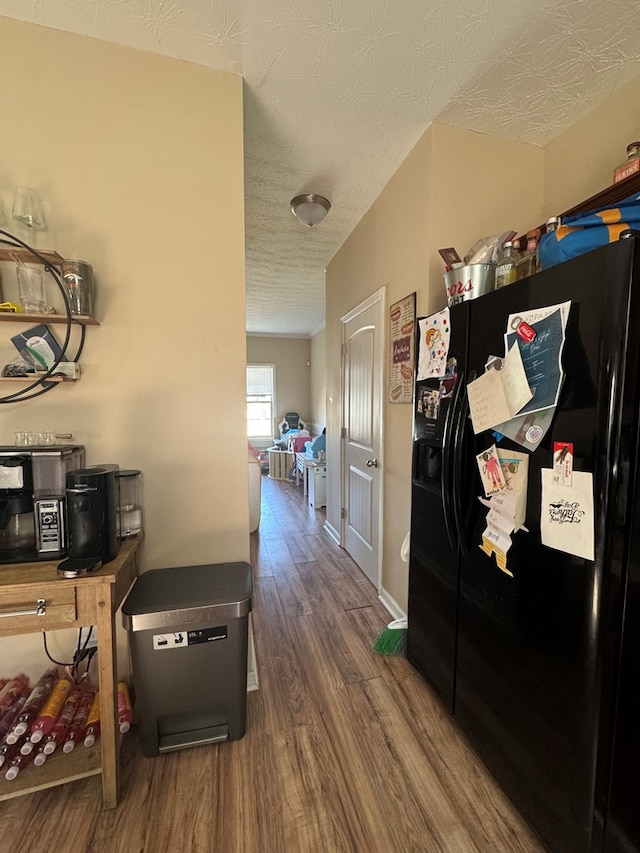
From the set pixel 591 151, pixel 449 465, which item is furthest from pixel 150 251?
pixel 591 151

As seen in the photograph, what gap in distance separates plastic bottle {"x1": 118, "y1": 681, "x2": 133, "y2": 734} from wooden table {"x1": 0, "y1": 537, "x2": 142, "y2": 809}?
0.13 meters

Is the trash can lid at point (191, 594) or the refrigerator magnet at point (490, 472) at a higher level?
the refrigerator magnet at point (490, 472)

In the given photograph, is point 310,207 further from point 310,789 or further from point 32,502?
point 310,789

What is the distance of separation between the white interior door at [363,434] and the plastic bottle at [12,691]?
6.38 feet

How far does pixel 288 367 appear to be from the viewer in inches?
302

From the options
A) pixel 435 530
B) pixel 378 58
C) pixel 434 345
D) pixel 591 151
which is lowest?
pixel 435 530

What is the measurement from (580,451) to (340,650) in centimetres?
169

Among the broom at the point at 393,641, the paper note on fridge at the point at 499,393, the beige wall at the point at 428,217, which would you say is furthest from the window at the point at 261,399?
the paper note on fridge at the point at 499,393

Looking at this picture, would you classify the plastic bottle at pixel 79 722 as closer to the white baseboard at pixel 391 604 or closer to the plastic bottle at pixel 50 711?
the plastic bottle at pixel 50 711

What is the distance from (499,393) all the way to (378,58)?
1447 mm

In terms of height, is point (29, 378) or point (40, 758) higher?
point (29, 378)

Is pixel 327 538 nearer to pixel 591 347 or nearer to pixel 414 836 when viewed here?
pixel 414 836

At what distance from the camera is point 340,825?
117 centimetres

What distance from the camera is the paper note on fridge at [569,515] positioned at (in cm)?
92
